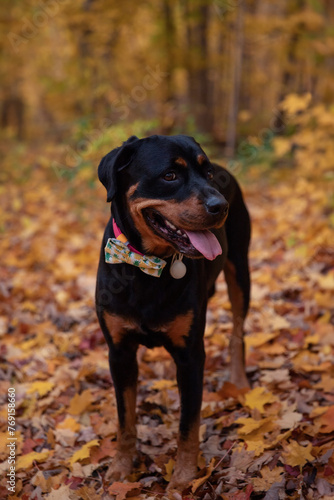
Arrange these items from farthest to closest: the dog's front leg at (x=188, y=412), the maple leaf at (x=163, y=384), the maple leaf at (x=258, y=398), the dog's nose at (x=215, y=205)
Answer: the maple leaf at (x=163, y=384), the maple leaf at (x=258, y=398), the dog's front leg at (x=188, y=412), the dog's nose at (x=215, y=205)

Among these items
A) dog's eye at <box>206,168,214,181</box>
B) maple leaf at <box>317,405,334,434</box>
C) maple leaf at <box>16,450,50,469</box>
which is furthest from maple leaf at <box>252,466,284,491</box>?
dog's eye at <box>206,168,214,181</box>

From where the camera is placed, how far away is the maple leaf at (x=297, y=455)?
2.67 meters

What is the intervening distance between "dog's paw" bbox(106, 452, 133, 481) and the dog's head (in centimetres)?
131

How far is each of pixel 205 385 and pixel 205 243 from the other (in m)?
1.78

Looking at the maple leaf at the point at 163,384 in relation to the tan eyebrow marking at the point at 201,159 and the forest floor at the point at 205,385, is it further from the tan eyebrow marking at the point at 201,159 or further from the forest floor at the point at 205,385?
the tan eyebrow marking at the point at 201,159

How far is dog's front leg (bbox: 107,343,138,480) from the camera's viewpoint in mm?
2912

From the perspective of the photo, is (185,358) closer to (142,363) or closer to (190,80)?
(142,363)

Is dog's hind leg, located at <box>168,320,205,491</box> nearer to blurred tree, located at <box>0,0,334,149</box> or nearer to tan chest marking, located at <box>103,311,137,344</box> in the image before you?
tan chest marking, located at <box>103,311,137,344</box>

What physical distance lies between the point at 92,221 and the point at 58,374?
482cm

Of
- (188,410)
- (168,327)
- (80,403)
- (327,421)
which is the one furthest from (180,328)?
(80,403)

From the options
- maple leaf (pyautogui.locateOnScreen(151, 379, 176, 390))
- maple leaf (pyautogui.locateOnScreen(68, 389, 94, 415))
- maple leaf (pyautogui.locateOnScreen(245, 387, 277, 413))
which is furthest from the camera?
maple leaf (pyautogui.locateOnScreen(151, 379, 176, 390))

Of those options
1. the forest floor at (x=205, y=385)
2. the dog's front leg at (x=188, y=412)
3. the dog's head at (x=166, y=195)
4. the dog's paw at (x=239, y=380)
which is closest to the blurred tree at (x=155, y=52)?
the forest floor at (x=205, y=385)

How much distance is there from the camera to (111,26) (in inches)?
427

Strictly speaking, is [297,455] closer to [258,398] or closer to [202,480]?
[202,480]
